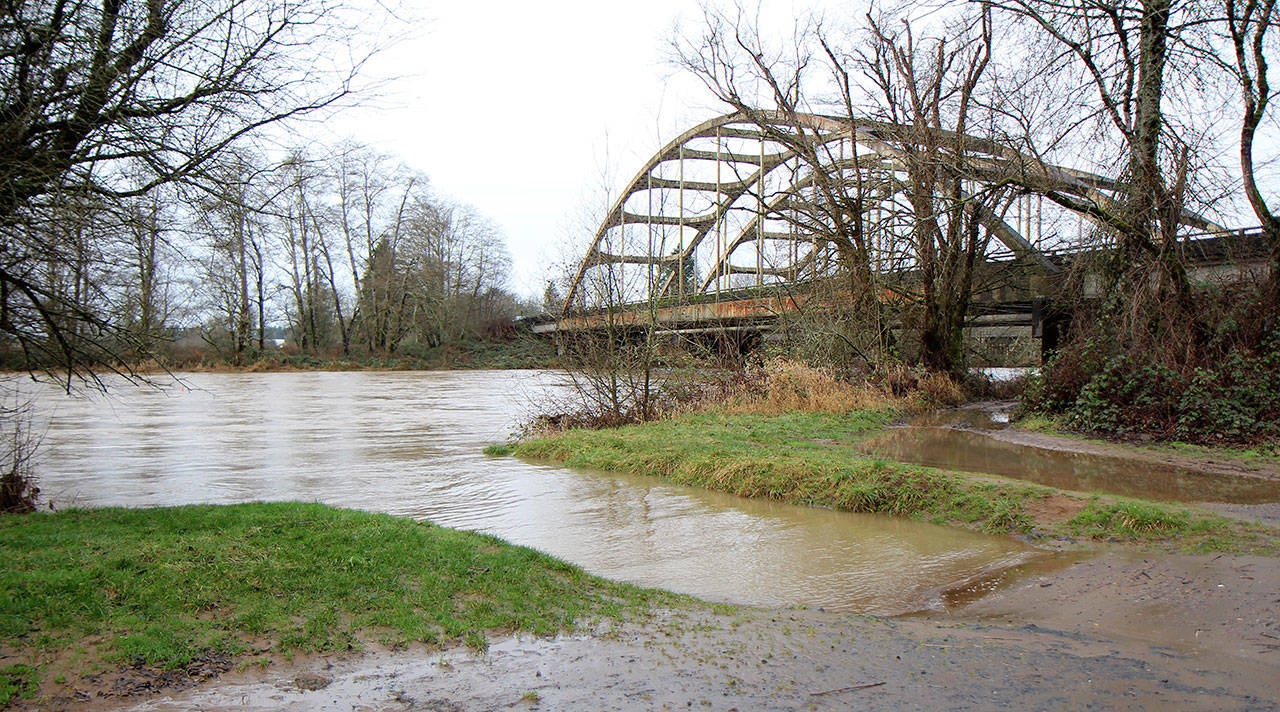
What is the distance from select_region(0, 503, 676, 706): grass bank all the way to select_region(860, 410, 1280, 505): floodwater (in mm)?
6136

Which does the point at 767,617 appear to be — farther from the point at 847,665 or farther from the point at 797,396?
the point at 797,396

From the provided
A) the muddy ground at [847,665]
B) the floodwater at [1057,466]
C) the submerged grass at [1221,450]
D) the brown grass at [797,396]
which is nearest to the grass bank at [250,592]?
the muddy ground at [847,665]

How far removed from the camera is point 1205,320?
12547 millimetres

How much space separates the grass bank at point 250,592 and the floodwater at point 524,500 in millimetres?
1368

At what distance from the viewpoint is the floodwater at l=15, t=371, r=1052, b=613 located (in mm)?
6512

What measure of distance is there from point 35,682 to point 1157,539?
7.60 m

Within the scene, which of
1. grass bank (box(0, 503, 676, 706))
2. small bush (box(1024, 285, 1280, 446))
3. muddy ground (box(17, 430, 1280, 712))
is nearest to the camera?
muddy ground (box(17, 430, 1280, 712))

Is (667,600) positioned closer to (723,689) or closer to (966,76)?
(723,689)

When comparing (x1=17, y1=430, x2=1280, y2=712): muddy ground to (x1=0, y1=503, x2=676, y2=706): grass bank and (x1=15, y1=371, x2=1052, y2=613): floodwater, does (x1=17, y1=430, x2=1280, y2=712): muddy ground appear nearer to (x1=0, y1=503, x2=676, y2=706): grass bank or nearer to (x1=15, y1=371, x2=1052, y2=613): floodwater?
(x1=0, y1=503, x2=676, y2=706): grass bank

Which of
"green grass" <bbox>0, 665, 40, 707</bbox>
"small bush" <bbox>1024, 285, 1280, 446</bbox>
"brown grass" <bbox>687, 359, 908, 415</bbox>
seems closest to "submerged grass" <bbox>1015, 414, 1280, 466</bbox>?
"small bush" <bbox>1024, 285, 1280, 446</bbox>

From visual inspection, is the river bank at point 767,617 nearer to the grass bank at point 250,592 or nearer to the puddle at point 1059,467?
the grass bank at point 250,592

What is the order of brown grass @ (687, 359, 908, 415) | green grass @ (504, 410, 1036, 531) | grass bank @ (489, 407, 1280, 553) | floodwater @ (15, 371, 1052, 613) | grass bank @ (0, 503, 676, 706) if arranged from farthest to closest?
brown grass @ (687, 359, 908, 415) → green grass @ (504, 410, 1036, 531) → grass bank @ (489, 407, 1280, 553) → floodwater @ (15, 371, 1052, 613) → grass bank @ (0, 503, 676, 706)

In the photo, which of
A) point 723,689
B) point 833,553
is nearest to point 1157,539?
point 833,553

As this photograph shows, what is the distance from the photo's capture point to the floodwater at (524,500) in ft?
21.4
